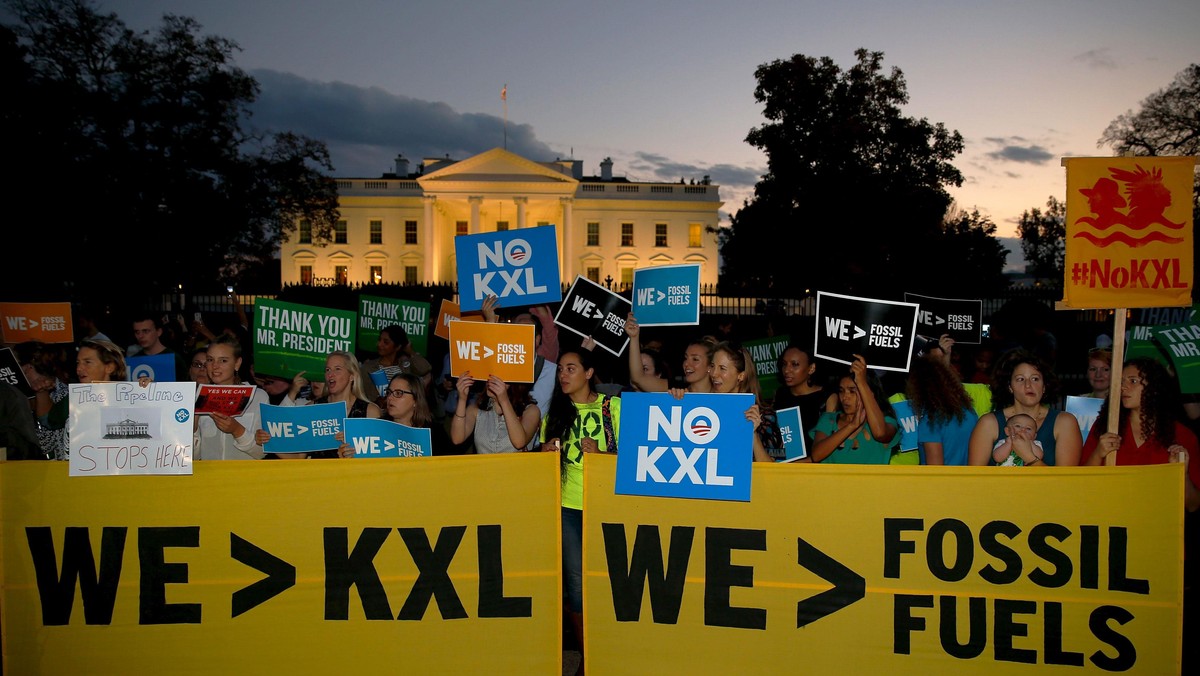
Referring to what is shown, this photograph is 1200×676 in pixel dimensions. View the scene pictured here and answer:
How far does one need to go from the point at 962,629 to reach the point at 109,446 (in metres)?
4.26

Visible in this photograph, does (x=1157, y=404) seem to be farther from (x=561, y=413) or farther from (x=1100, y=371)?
(x=561, y=413)

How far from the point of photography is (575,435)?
4.66m

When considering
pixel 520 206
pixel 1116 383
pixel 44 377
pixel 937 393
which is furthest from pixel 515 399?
pixel 520 206

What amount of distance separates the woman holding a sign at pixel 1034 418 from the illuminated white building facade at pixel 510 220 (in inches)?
2206

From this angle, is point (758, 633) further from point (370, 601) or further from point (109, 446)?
point (109, 446)

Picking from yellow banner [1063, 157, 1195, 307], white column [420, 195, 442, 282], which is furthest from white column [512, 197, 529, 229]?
yellow banner [1063, 157, 1195, 307]

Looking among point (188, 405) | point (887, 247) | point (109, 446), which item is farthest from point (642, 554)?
point (887, 247)

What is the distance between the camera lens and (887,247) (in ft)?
100

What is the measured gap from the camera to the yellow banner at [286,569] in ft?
13.6

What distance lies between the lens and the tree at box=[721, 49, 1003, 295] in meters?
30.5

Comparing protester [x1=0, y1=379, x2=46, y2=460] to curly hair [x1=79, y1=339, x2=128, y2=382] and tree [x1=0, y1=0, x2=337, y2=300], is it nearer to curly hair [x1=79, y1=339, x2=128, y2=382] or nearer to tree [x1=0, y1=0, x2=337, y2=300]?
curly hair [x1=79, y1=339, x2=128, y2=382]

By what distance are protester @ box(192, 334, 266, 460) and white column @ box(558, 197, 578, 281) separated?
53.3 metres

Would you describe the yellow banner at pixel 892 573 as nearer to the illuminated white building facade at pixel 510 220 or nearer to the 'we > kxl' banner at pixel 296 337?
the 'we > kxl' banner at pixel 296 337

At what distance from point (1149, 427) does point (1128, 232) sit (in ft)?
3.48
